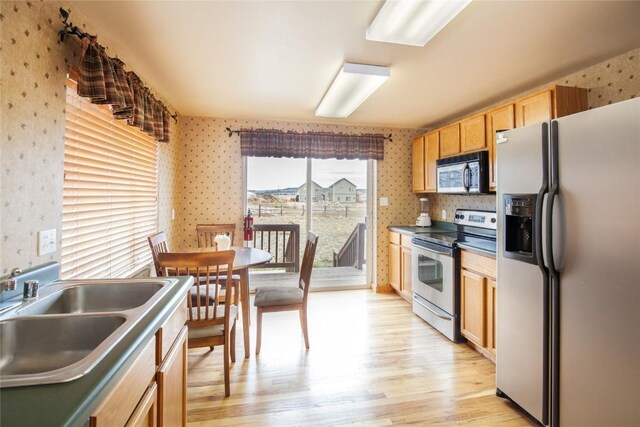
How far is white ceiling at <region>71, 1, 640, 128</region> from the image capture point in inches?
68.3

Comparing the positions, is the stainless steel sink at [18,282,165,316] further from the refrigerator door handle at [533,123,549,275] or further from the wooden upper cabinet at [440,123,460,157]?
the wooden upper cabinet at [440,123,460,157]

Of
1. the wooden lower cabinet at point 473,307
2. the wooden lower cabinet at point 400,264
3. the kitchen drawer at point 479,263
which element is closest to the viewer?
the kitchen drawer at point 479,263

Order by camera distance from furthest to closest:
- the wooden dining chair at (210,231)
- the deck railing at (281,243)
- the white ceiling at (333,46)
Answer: the deck railing at (281,243) < the wooden dining chair at (210,231) < the white ceiling at (333,46)

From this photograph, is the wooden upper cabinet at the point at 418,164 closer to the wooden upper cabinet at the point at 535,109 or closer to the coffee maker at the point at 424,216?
the coffee maker at the point at 424,216

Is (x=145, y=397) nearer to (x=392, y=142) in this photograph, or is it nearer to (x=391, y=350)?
(x=391, y=350)

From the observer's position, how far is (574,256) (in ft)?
4.98

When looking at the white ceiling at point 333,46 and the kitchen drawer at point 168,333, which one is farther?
the white ceiling at point 333,46

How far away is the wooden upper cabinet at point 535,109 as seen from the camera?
231 centimetres

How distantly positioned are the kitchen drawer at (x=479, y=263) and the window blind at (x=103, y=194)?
2838 mm

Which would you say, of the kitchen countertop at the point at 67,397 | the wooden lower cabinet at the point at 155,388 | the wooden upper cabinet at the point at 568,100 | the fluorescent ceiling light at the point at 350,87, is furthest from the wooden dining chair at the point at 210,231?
the wooden upper cabinet at the point at 568,100

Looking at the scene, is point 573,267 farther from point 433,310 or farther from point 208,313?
point 208,313

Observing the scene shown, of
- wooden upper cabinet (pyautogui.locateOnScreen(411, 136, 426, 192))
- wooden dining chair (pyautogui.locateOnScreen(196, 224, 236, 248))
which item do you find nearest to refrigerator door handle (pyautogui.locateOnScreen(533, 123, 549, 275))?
wooden upper cabinet (pyautogui.locateOnScreen(411, 136, 426, 192))

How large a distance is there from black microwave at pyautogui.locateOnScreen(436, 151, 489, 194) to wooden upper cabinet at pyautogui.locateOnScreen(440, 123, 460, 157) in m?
0.09

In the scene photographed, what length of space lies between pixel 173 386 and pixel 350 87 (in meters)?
2.45
